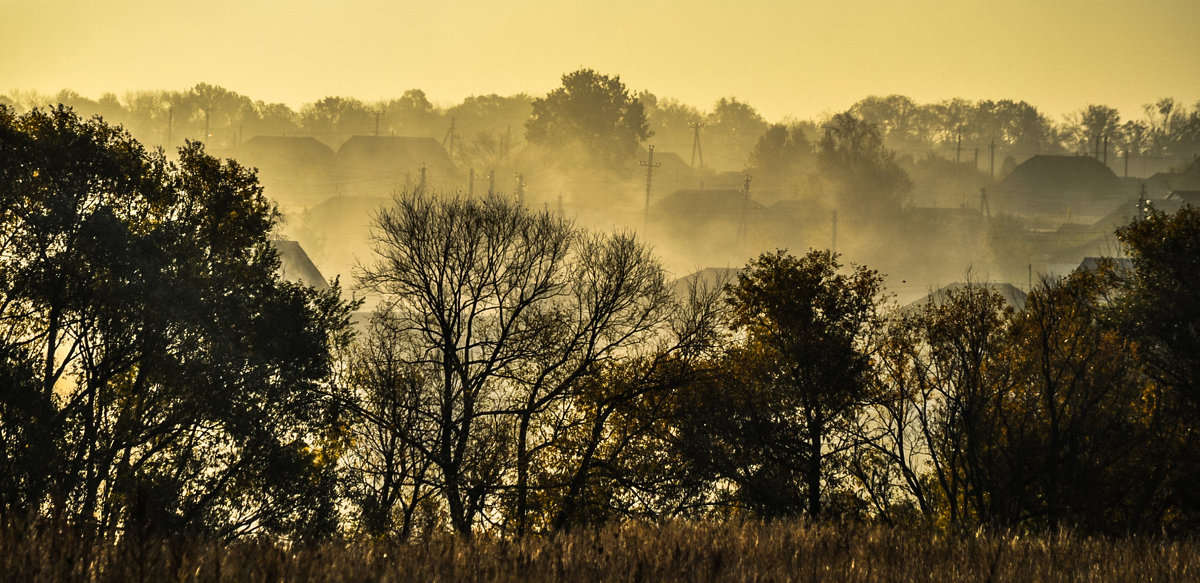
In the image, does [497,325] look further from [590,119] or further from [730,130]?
[730,130]

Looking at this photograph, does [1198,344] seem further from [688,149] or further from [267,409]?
[688,149]

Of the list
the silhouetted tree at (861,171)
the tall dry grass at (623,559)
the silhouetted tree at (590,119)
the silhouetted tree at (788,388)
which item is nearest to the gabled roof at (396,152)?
the silhouetted tree at (590,119)

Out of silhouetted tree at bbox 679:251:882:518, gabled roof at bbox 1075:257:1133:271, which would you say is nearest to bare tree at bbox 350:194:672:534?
silhouetted tree at bbox 679:251:882:518

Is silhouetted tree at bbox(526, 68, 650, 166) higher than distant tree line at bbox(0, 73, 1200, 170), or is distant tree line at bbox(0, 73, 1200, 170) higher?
distant tree line at bbox(0, 73, 1200, 170)

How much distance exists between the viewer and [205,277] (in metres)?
21.9

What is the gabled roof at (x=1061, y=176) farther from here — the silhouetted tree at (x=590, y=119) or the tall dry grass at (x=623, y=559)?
the tall dry grass at (x=623, y=559)

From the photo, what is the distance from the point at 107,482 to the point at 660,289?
1668 cm

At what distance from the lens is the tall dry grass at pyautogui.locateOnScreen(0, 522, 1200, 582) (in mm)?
4988

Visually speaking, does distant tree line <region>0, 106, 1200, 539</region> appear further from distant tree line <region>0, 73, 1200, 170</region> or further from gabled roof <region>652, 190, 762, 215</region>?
distant tree line <region>0, 73, 1200, 170</region>

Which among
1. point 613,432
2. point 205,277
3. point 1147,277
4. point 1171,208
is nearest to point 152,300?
point 205,277

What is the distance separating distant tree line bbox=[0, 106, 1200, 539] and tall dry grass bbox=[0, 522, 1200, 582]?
1123cm

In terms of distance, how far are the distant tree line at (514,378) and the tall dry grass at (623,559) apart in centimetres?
1123

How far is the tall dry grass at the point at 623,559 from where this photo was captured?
4.99 meters

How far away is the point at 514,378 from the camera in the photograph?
2820 centimetres
